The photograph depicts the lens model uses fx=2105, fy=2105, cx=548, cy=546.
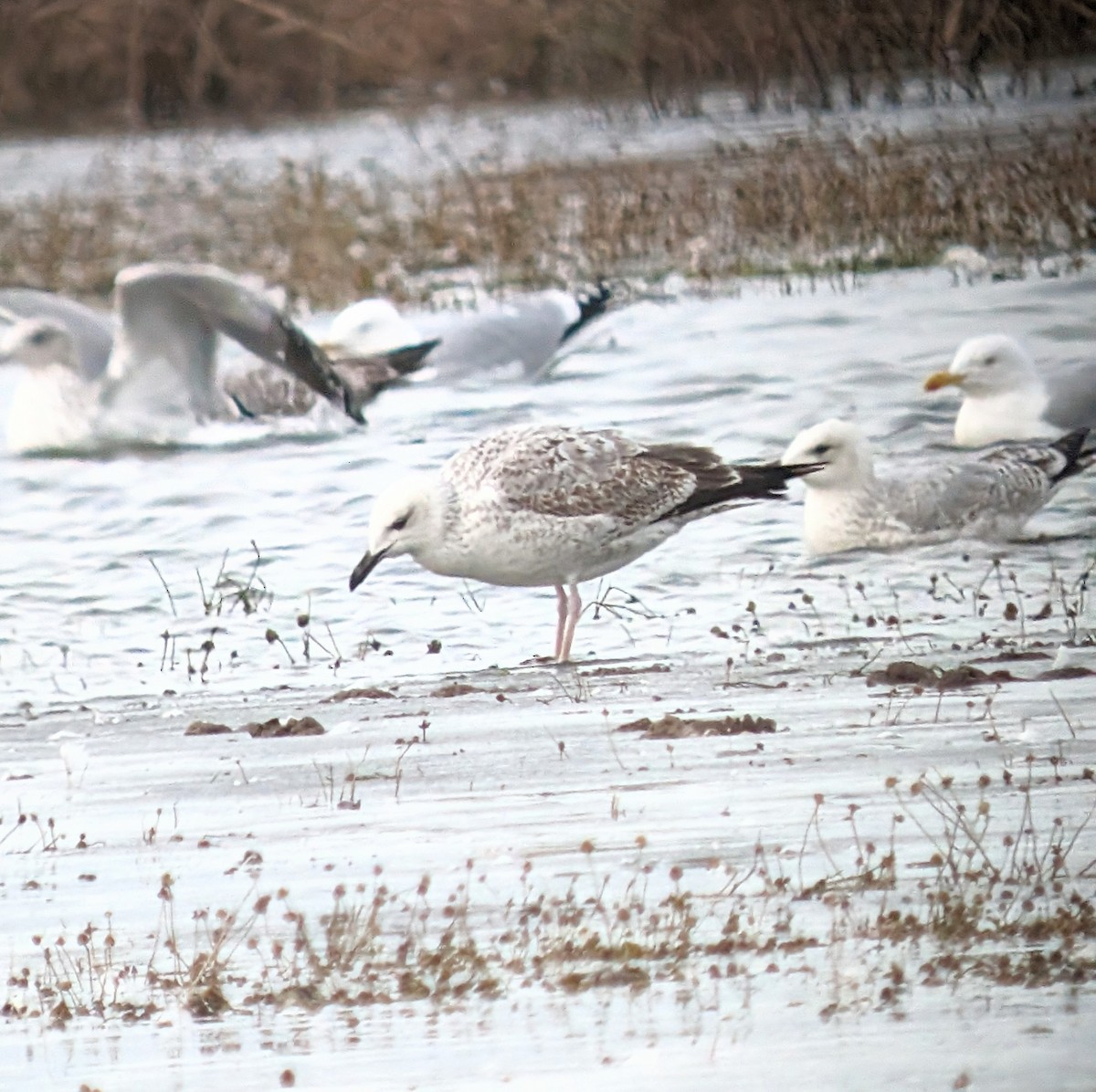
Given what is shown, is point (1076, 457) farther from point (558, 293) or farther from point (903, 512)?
point (558, 293)

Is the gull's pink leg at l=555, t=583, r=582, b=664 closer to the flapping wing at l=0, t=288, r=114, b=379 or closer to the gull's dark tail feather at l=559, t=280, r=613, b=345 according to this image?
the gull's dark tail feather at l=559, t=280, r=613, b=345

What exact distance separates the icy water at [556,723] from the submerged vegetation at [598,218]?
233mm

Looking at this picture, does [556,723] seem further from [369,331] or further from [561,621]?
[369,331]

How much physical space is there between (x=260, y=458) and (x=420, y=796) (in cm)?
359

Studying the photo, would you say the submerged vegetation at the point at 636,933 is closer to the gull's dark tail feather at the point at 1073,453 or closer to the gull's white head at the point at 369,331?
the gull's dark tail feather at the point at 1073,453

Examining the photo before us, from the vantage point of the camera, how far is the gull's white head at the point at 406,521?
17.0 ft

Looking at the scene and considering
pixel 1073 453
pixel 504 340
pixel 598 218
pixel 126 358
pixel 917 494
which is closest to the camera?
pixel 917 494

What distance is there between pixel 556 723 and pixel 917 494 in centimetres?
184

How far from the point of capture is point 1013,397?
6.43 meters

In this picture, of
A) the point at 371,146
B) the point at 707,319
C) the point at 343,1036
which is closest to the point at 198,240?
the point at 371,146

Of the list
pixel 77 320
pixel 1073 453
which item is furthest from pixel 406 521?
pixel 77 320

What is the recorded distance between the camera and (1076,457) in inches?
241

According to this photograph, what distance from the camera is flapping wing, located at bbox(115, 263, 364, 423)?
7039 millimetres

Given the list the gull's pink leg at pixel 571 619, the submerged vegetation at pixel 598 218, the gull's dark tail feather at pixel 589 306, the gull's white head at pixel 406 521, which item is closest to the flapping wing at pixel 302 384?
the gull's dark tail feather at pixel 589 306
